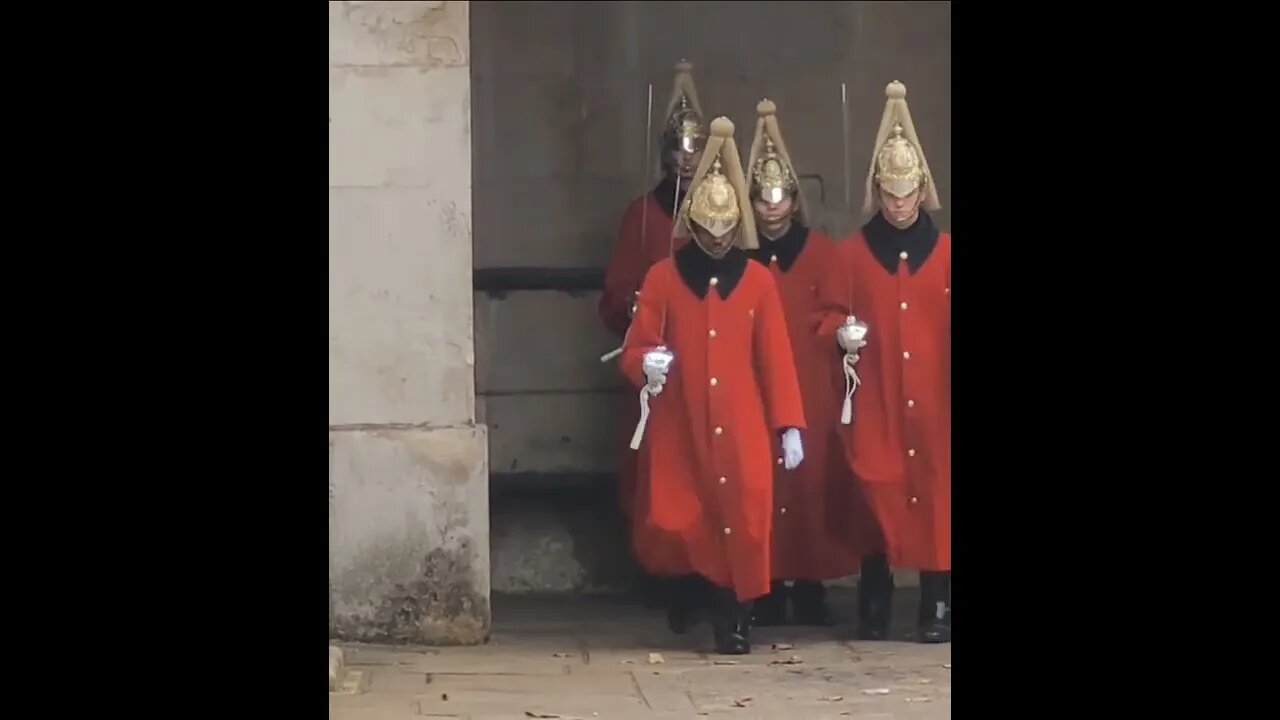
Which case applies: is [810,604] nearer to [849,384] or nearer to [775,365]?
[849,384]

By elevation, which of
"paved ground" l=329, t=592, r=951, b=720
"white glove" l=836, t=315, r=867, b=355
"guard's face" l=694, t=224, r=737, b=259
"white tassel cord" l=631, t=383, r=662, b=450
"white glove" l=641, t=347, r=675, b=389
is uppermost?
"guard's face" l=694, t=224, r=737, b=259

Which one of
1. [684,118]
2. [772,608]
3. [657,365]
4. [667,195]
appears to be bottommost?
[772,608]

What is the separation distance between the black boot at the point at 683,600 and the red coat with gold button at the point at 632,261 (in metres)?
0.46

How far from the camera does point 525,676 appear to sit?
267 inches

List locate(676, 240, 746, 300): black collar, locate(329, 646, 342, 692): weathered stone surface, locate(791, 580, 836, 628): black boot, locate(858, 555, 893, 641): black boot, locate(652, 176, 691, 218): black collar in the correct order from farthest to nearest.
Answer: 1. locate(652, 176, 691, 218): black collar
2. locate(791, 580, 836, 628): black boot
3. locate(858, 555, 893, 641): black boot
4. locate(676, 240, 746, 300): black collar
5. locate(329, 646, 342, 692): weathered stone surface

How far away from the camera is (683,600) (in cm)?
767

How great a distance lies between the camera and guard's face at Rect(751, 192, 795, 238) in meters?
7.41

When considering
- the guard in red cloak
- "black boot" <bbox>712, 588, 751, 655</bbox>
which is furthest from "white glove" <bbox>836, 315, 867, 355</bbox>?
"black boot" <bbox>712, 588, 751, 655</bbox>

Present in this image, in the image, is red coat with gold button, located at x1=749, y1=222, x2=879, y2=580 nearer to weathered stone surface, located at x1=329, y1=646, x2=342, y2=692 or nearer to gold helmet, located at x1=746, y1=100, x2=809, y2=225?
gold helmet, located at x1=746, y1=100, x2=809, y2=225

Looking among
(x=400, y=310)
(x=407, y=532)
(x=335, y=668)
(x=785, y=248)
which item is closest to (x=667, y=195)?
(x=785, y=248)

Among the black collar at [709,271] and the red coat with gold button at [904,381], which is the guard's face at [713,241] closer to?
the black collar at [709,271]

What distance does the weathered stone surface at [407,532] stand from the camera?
7.41m

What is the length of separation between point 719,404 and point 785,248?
0.83 metres

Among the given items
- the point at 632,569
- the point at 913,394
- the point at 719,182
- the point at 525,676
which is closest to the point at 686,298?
the point at 719,182
